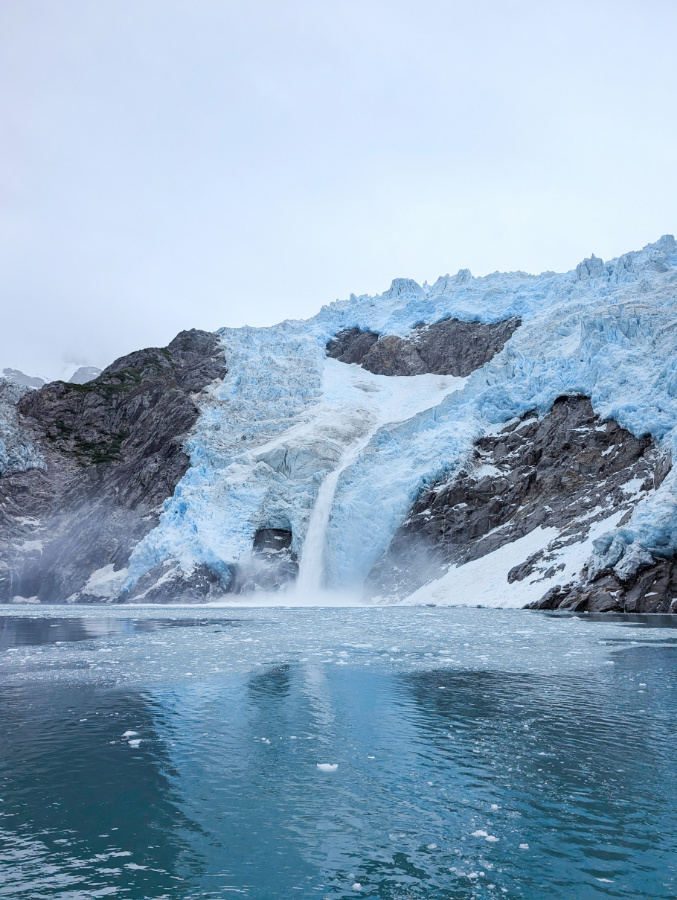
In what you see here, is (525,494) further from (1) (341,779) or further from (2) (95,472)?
(2) (95,472)

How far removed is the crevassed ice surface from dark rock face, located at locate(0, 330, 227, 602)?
644 cm

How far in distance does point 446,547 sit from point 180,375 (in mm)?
58311

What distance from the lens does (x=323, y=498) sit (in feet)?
223

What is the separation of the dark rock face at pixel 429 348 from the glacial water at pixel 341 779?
8056 cm

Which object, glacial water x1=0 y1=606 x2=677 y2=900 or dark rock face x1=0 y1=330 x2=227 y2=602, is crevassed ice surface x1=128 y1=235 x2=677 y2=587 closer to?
dark rock face x1=0 y1=330 x2=227 y2=602

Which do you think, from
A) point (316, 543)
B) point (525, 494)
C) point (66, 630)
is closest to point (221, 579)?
point (316, 543)

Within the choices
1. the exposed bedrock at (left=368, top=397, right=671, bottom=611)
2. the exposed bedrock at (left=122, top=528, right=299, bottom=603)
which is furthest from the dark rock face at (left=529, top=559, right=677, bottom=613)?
the exposed bedrock at (left=122, top=528, right=299, bottom=603)

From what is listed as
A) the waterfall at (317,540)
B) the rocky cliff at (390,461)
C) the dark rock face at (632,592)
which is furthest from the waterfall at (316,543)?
the dark rock face at (632,592)

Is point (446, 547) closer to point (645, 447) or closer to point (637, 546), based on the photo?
point (645, 447)

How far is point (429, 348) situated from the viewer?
10325 centimetres

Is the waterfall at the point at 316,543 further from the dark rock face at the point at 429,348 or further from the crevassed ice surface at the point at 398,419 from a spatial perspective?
the dark rock face at the point at 429,348

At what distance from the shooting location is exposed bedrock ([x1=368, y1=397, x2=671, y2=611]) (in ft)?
155

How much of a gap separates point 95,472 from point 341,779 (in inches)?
3284

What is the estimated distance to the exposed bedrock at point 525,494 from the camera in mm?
47312
